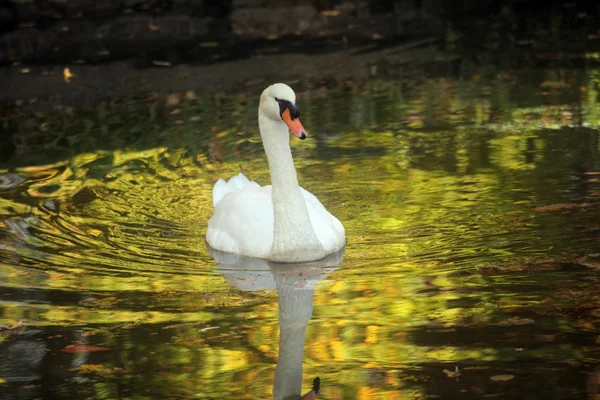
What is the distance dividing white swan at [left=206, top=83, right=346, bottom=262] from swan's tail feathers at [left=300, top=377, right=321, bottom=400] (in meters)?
2.38

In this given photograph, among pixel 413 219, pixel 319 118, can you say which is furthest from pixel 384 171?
pixel 319 118

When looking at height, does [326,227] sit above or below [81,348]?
above

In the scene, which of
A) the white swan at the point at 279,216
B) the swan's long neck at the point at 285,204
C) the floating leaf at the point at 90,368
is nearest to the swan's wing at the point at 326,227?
the white swan at the point at 279,216

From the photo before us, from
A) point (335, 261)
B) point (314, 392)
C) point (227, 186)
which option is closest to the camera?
point (314, 392)

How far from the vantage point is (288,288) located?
838 centimetres

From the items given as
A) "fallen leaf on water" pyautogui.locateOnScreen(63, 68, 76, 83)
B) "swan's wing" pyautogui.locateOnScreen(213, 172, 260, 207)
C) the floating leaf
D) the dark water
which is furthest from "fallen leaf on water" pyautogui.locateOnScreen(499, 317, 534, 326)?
"fallen leaf on water" pyautogui.locateOnScreen(63, 68, 76, 83)

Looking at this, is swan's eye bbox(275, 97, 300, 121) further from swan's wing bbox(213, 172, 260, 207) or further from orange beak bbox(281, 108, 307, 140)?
swan's wing bbox(213, 172, 260, 207)

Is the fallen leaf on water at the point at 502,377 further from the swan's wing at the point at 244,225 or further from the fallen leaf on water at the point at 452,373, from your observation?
the swan's wing at the point at 244,225

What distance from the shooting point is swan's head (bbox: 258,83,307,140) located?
8.62 meters

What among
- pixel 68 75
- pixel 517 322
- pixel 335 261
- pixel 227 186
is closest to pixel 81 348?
pixel 335 261

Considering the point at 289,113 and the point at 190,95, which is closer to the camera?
the point at 289,113

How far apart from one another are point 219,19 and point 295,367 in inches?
619

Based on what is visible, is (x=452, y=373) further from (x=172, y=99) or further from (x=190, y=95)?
(x=190, y=95)

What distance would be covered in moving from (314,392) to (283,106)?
2.87 meters
